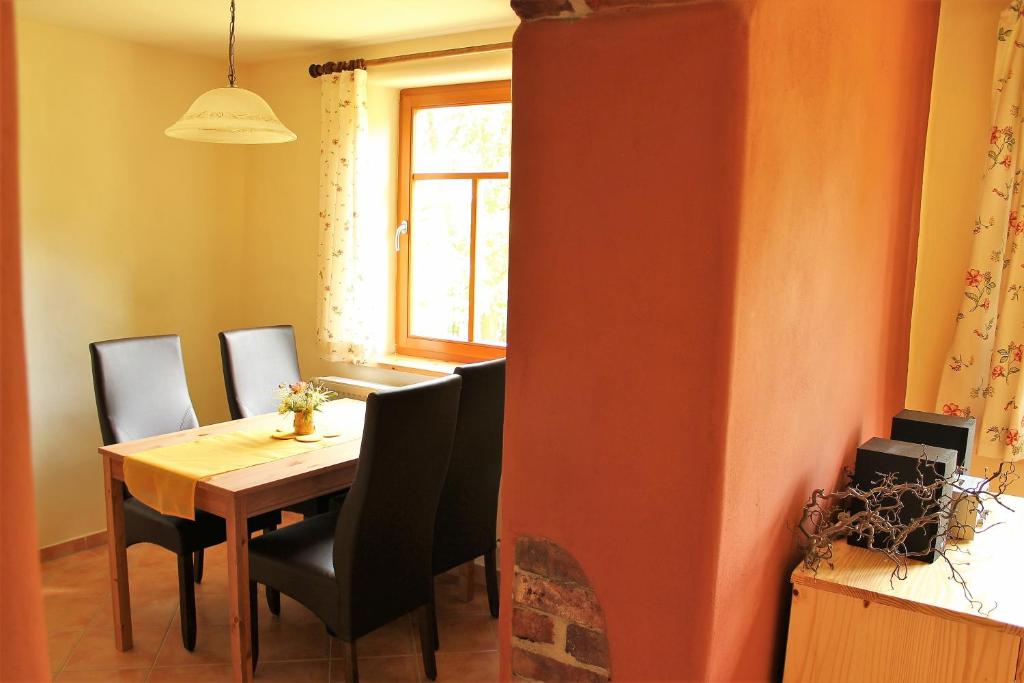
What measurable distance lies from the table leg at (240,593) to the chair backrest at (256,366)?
1096 millimetres

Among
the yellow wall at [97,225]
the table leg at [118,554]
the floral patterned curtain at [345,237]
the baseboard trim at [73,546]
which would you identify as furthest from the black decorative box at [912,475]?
the baseboard trim at [73,546]

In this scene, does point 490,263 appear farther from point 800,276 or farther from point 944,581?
point 944,581

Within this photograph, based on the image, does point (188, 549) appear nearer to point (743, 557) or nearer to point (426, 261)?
point (426, 261)

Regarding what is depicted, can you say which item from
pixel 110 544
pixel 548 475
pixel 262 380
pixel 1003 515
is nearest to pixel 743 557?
pixel 548 475

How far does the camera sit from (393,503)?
239 centimetres

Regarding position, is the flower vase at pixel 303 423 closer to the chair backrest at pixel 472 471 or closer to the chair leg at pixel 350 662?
→ the chair backrest at pixel 472 471

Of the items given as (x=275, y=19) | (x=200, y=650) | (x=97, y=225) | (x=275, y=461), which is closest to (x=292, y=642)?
(x=200, y=650)

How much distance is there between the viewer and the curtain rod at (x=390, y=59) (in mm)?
3303

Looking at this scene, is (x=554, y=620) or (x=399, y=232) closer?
(x=554, y=620)

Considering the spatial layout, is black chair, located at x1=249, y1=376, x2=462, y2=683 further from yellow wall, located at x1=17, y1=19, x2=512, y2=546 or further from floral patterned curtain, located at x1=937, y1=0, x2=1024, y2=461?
floral patterned curtain, located at x1=937, y1=0, x2=1024, y2=461

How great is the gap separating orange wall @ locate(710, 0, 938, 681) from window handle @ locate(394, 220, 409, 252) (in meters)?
2.46

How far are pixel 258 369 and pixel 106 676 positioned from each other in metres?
1.42

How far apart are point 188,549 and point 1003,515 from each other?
2585 millimetres

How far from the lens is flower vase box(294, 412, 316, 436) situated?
3.05 metres
